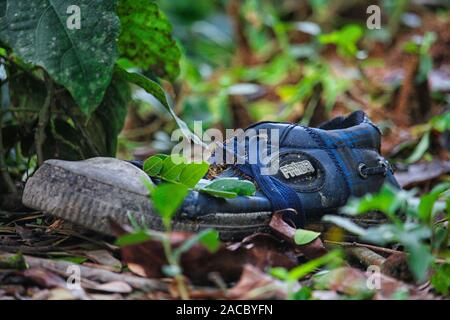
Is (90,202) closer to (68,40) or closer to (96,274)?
(96,274)

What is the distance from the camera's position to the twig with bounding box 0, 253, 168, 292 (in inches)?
51.3

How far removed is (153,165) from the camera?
160 cm

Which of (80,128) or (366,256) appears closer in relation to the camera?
(366,256)

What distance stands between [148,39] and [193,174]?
25.3 inches

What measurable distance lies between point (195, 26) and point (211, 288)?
16.0 feet

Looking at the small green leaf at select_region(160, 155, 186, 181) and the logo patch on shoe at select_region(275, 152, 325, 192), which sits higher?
the small green leaf at select_region(160, 155, 186, 181)

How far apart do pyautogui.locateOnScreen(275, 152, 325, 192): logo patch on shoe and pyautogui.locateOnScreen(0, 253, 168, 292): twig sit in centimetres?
52

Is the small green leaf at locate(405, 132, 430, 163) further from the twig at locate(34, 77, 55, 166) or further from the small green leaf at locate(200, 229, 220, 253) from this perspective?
the small green leaf at locate(200, 229, 220, 253)

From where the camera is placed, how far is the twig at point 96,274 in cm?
130

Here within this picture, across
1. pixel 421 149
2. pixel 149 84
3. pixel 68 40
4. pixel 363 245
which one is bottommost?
pixel 421 149

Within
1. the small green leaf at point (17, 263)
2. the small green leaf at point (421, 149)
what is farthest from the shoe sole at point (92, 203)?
the small green leaf at point (421, 149)

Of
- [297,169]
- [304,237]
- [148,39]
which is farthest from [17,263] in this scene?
[148,39]

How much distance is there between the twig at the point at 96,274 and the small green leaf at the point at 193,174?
289mm

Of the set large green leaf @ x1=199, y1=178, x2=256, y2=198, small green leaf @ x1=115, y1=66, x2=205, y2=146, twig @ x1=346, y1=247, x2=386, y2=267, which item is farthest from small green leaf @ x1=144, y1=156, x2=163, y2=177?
twig @ x1=346, y1=247, x2=386, y2=267
